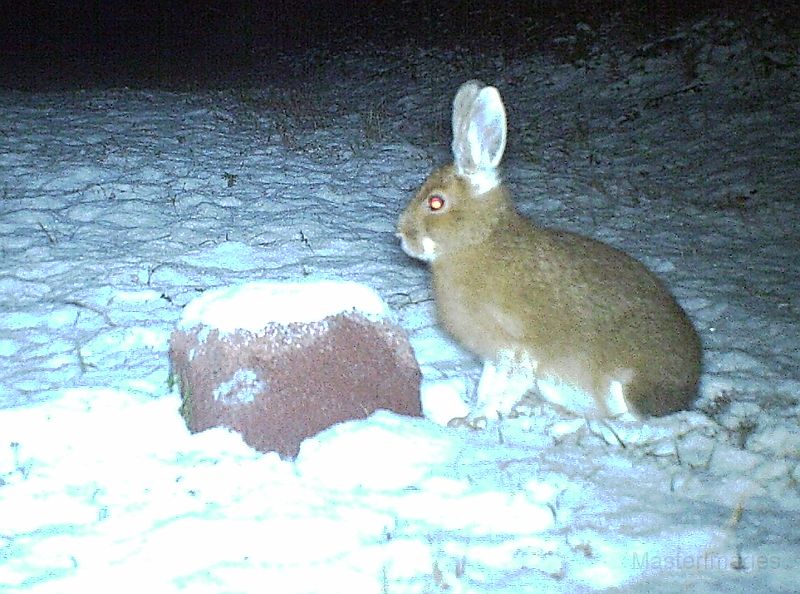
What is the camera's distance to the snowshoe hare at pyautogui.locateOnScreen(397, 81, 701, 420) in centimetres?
364

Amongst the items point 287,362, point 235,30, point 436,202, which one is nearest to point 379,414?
point 287,362

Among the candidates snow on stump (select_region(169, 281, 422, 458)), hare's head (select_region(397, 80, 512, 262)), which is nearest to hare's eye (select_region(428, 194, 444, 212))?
hare's head (select_region(397, 80, 512, 262))

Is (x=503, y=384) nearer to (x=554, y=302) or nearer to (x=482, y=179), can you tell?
(x=554, y=302)

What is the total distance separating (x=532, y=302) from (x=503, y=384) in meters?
0.37

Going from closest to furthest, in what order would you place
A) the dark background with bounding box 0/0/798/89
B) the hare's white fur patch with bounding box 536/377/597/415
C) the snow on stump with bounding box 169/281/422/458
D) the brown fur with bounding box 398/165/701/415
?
the snow on stump with bounding box 169/281/422/458 → the brown fur with bounding box 398/165/701/415 → the hare's white fur patch with bounding box 536/377/597/415 → the dark background with bounding box 0/0/798/89

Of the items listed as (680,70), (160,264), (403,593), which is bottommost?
(403,593)

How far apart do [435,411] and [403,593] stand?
1.39m

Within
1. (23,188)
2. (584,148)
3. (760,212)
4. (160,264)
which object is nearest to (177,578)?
(160,264)

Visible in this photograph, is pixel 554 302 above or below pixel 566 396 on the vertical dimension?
above

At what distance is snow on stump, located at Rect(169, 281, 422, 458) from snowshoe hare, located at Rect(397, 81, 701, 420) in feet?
1.21

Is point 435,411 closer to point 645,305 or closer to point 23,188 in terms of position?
point 645,305

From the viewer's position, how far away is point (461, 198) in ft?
12.8

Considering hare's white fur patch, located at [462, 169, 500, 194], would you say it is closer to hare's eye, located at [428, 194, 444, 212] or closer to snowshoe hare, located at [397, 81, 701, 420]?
snowshoe hare, located at [397, 81, 701, 420]

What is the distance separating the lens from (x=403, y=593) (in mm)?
2594
